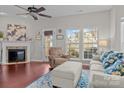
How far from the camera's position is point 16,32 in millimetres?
8445

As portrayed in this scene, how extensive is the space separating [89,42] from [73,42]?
0.94 meters

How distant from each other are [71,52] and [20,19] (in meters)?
3.66

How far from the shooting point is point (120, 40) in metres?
5.48

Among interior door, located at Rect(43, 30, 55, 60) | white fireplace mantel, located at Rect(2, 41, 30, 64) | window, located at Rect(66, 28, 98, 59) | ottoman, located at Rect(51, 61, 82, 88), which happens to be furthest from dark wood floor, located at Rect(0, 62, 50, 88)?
interior door, located at Rect(43, 30, 55, 60)

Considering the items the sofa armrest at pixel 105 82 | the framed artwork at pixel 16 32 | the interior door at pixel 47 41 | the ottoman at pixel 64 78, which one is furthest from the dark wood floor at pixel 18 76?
the interior door at pixel 47 41

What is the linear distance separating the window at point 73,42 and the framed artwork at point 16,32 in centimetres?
272

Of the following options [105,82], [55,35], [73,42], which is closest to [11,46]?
[55,35]

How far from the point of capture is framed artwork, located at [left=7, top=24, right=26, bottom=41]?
8180 millimetres

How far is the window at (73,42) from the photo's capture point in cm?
810

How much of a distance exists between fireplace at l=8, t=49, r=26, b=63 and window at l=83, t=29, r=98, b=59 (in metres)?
3.74

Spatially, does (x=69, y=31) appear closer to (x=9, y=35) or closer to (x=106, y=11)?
(x=106, y=11)

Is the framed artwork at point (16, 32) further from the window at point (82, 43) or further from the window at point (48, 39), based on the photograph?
the window at point (82, 43)
